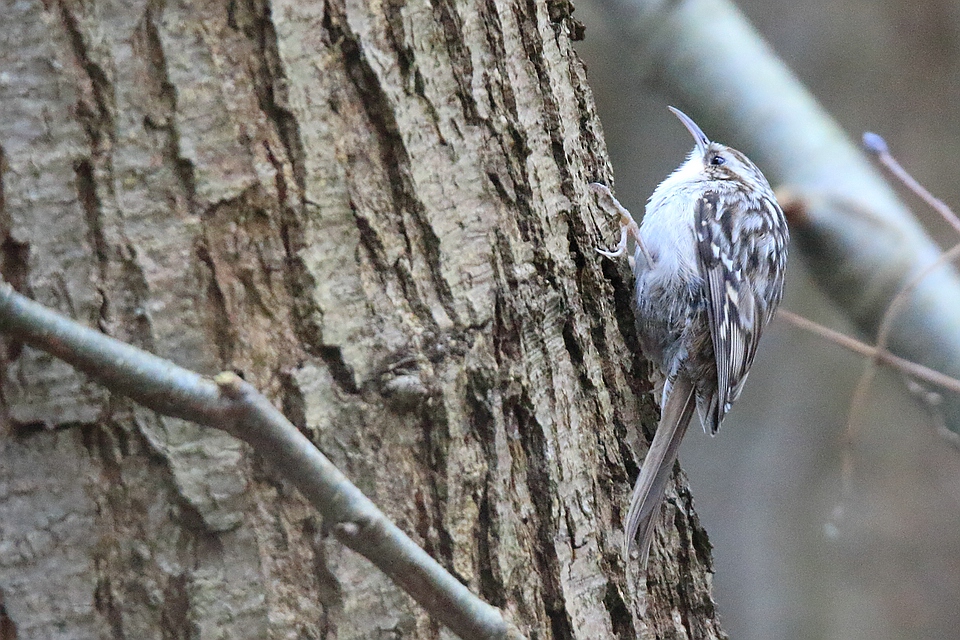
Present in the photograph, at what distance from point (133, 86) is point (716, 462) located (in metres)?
5.71

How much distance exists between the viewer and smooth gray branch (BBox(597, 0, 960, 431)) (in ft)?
9.37


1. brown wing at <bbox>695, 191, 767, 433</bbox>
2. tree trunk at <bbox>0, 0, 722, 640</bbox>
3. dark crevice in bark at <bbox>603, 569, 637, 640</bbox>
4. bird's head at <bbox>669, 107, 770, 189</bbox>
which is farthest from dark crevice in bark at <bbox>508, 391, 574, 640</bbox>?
bird's head at <bbox>669, 107, 770, 189</bbox>

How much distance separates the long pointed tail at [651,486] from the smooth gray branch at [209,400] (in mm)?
730

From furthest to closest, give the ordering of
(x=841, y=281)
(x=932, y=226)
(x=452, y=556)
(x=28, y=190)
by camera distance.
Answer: (x=932, y=226) → (x=841, y=281) → (x=452, y=556) → (x=28, y=190)

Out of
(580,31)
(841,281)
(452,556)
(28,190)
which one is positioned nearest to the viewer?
(28,190)

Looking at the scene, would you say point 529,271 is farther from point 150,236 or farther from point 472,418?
point 150,236

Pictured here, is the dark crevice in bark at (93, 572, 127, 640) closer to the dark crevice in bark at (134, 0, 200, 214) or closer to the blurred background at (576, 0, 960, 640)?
the dark crevice in bark at (134, 0, 200, 214)

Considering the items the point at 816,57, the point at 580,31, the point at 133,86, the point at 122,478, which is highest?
the point at 816,57

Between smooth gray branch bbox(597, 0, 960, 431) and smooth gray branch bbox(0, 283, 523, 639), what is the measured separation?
2.05 m

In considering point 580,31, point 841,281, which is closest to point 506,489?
point 580,31

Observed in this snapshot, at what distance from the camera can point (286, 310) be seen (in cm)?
147

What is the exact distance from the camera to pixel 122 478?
4.56 feet

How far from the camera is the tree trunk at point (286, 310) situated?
1359 mm

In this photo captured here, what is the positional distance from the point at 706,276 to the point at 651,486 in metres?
1.36
